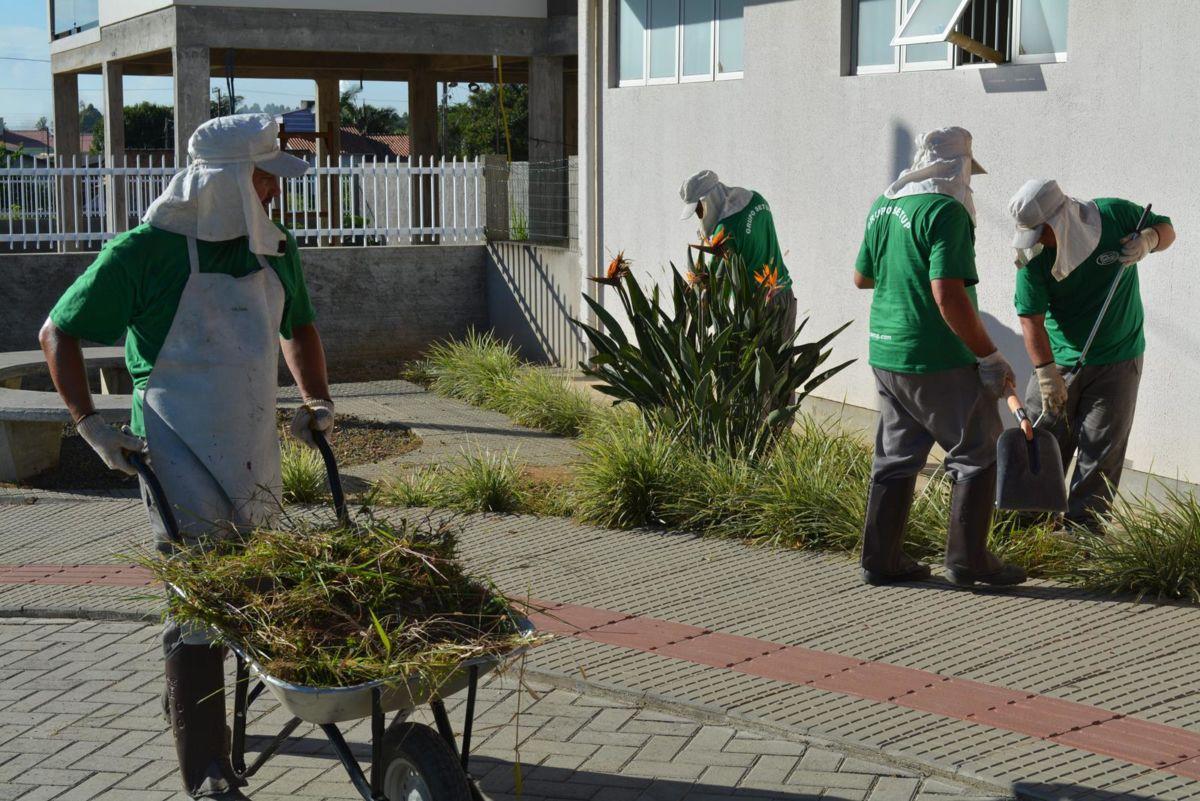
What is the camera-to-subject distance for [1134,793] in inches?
169

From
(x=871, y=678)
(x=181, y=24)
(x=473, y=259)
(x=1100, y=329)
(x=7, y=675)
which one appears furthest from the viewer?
(x=181, y=24)

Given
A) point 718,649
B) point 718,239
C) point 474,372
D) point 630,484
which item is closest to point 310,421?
point 718,649

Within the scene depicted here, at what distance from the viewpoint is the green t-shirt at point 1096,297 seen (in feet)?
22.0

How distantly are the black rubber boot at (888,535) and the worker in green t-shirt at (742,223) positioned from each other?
2.33 metres

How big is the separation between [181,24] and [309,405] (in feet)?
52.0

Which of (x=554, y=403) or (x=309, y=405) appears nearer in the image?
(x=309, y=405)

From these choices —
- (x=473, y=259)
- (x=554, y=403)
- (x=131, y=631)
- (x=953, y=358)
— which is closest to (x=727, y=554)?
(x=953, y=358)

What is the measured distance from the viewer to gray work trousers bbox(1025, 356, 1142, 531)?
22.7ft

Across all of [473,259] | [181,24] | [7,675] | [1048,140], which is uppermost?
[181,24]

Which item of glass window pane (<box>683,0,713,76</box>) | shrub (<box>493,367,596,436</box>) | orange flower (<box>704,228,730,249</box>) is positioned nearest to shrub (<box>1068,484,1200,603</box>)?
orange flower (<box>704,228,730,249</box>)

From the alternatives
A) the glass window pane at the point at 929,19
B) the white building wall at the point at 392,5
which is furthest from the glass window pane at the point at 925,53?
the white building wall at the point at 392,5

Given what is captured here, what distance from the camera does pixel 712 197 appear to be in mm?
9016

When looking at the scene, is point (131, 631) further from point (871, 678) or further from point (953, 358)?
point (953, 358)

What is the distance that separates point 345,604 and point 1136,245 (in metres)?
4.23
